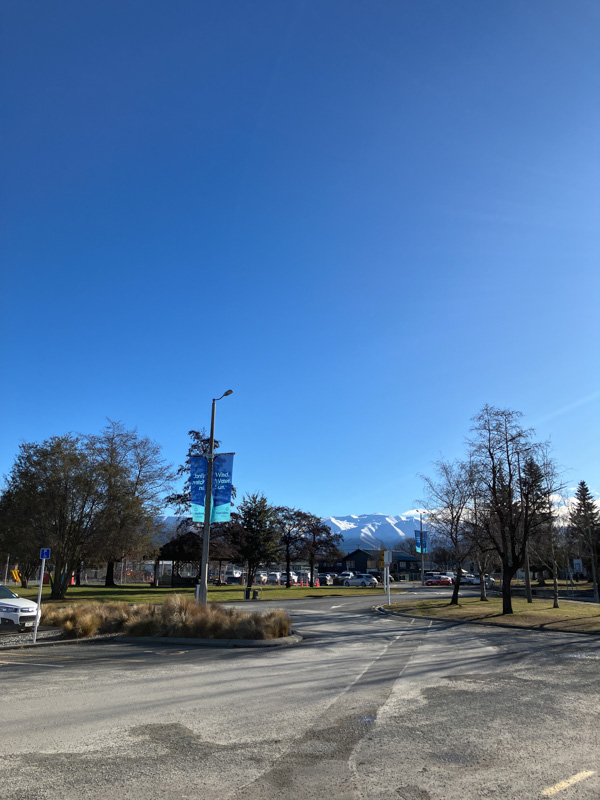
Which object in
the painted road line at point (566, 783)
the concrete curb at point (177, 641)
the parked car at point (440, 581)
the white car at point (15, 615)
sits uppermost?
the white car at point (15, 615)

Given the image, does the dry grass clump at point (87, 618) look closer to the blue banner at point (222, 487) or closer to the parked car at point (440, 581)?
the blue banner at point (222, 487)

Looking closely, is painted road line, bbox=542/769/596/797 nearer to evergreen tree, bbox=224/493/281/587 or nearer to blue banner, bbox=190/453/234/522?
blue banner, bbox=190/453/234/522

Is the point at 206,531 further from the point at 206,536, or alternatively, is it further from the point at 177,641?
the point at 177,641

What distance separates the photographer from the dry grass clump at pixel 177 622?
15.7 m

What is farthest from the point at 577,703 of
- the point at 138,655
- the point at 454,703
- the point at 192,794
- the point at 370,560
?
the point at 370,560


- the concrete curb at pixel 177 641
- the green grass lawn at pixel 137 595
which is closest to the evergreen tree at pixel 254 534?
the green grass lawn at pixel 137 595

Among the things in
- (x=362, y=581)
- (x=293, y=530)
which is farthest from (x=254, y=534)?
(x=362, y=581)

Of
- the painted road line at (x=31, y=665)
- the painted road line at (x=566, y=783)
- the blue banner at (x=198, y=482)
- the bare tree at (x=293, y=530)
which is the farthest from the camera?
the bare tree at (x=293, y=530)

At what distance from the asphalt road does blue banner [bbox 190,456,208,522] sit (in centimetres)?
808

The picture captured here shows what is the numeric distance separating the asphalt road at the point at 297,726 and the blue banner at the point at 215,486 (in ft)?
25.6

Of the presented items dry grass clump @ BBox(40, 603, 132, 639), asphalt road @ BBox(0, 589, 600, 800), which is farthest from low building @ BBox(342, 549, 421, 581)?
asphalt road @ BBox(0, 589, 600, 800)

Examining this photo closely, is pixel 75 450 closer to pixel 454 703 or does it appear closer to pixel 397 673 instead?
pixel 397 673

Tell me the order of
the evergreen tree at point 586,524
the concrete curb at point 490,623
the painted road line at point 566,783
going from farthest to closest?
the evergreen tree at point 586,524
the concrete curb at point 490,623
the painted road line at point 566,783

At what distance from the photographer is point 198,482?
21.5 metres
